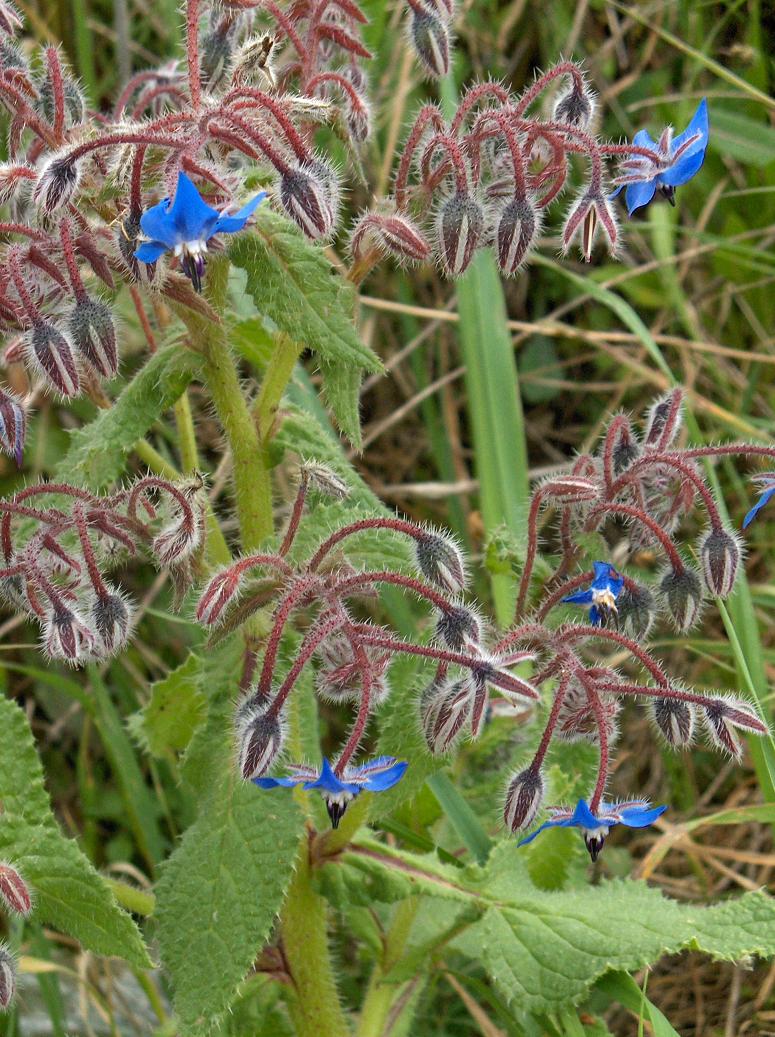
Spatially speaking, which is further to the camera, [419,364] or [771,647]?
[419,364]

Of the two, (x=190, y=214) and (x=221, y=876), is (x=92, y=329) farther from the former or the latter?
(x=221, y=876)

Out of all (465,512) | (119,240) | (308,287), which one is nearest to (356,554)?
(308,287)

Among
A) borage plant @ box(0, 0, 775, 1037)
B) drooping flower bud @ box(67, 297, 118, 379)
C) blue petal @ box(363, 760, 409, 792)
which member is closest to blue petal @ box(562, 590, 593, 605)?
borage plant @ box(0, 0, 775, 1037)

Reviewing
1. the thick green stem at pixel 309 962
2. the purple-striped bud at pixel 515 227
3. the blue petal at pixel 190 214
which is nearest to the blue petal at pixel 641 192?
the purple-striped bud at pixel 515 227

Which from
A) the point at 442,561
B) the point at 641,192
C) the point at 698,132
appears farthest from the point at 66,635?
the point at 698,132

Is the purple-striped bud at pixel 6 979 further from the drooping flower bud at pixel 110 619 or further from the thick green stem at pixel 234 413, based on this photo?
the thick green stem at pixel 234 413

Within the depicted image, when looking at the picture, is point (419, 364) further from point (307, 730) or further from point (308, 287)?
point (308, 287)
